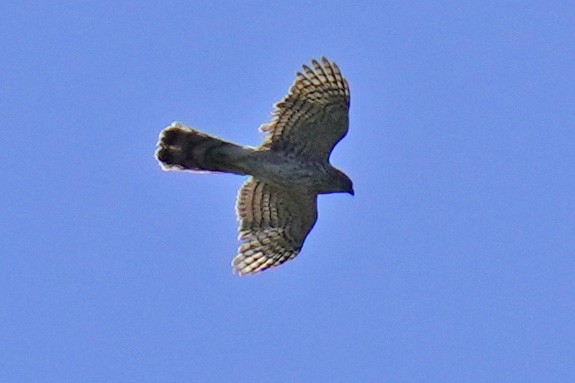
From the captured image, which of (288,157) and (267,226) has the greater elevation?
(288,157)

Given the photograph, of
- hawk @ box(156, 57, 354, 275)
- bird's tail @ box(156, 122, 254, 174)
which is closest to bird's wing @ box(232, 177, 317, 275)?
hawk @ box(156, 57, 354, 275)

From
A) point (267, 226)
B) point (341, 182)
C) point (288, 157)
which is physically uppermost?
point (288, 157)

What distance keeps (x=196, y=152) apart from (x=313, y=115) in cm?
150

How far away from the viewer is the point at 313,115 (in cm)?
2630

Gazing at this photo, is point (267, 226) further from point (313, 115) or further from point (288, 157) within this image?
point (313, 115)

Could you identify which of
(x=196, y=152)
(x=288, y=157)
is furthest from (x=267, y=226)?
(x=196, y=152)

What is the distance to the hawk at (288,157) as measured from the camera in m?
26.2

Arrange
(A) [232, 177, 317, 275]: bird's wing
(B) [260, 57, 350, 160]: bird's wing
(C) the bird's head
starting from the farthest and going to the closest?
(A) [232, 177, 317, 275]: bird's wing < (C) the bird's head < (B) [260, 57, 350, 160]: bird's wing

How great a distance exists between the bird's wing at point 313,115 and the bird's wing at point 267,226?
0.90 metres

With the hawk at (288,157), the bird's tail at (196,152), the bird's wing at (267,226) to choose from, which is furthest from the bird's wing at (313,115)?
the bird's wing at (267,226)

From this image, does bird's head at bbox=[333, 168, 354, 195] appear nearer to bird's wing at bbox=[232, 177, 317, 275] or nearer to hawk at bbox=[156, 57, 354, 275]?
hawk at bbox=[156, 57, 354, 275]

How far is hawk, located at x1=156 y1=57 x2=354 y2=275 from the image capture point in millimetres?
26219

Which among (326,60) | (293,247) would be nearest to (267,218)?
(293,247)

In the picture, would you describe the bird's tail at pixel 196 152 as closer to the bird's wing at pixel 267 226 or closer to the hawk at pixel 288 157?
the hawk at pixel 288 157
